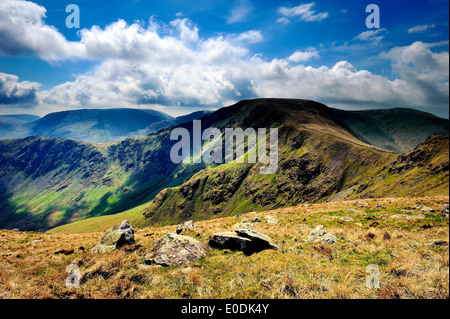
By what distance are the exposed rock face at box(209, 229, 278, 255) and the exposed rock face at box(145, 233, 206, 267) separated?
134 centimetres

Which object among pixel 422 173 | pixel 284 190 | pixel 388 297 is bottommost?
pixel 284 190

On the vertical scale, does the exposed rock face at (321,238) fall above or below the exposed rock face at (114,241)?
above

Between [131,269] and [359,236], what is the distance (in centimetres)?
1553

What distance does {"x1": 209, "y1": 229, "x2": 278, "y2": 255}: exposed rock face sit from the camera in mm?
13870

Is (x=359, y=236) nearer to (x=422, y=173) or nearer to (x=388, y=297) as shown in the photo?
(x=388, y=297)

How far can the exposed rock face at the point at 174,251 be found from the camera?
42.1 ft

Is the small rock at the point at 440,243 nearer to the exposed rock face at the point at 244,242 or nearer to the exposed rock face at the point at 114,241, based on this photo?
the exposed rock face at the point at 244,242

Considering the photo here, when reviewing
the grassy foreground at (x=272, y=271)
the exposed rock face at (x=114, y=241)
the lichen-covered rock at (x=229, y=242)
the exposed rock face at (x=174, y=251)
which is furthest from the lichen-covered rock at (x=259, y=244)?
the exposed rock face at (x=114, y=241)

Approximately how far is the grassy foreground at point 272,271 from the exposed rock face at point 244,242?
0.63 m
